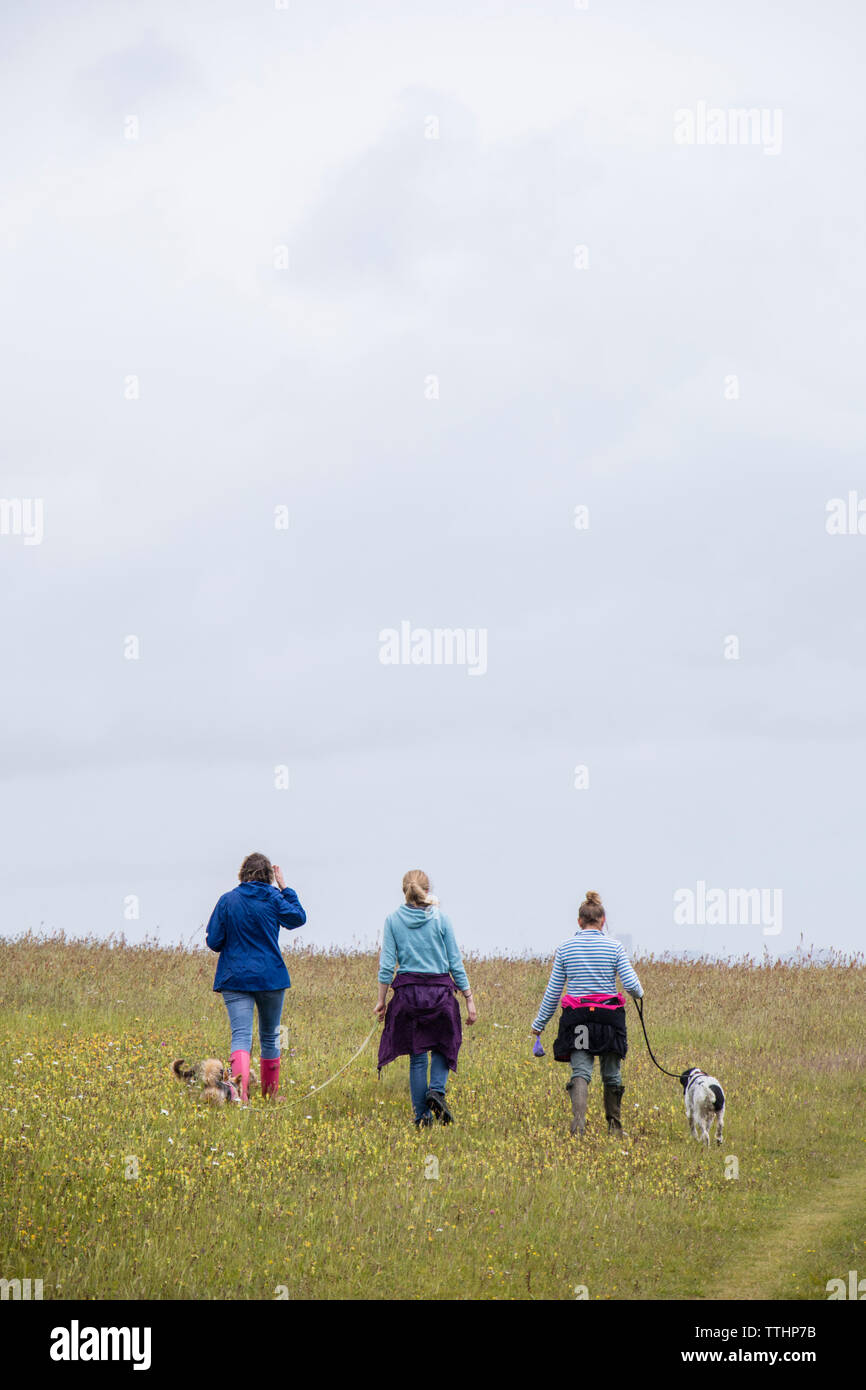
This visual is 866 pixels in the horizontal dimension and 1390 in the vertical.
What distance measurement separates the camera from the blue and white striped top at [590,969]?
41.4ft

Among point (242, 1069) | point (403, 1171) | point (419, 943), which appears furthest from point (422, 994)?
point (403, 1171)

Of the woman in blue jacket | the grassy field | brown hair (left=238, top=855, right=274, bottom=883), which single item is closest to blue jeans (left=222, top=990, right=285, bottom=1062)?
the woman in blue jacket

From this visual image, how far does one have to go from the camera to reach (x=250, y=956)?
42.6 ft

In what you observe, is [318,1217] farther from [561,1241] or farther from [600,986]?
[600,986]

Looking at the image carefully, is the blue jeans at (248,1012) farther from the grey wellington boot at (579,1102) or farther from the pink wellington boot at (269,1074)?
the grey wellington boot at (579,1102)

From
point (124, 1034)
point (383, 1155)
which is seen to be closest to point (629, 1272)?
point (383, 1155)

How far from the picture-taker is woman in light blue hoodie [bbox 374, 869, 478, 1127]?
12.5 m

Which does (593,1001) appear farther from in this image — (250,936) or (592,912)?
(250,936)

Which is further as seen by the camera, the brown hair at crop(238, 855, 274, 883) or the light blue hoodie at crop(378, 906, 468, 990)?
the brown hair at crop(238, 855, 274, 883)

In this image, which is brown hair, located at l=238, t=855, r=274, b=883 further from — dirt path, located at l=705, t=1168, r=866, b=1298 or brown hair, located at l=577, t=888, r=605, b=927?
dirt path, located at l=705, t=1168, r=866, b=1298

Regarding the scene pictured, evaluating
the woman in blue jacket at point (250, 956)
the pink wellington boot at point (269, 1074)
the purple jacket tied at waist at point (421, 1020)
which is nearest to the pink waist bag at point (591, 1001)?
the purple jacket tied at waist at point (421, 1020)

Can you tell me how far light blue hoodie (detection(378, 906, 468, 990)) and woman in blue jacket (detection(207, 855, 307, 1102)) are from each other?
1.16m

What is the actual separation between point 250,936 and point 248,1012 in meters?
0.80
